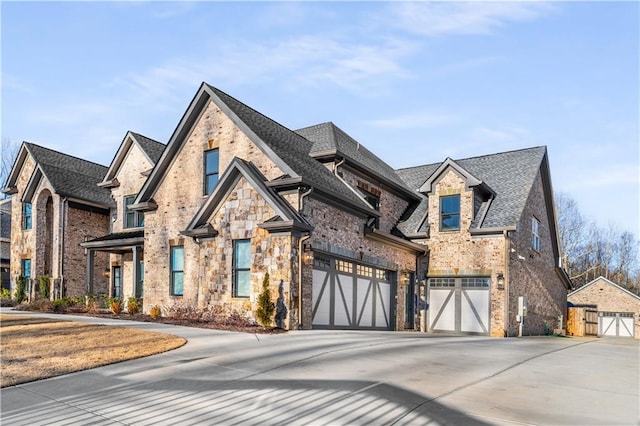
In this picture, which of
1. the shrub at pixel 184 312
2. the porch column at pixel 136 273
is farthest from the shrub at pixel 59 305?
the shrub at pixel 184 312

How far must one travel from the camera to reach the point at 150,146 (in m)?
27.9

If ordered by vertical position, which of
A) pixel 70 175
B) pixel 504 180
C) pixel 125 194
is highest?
pixel 70 175

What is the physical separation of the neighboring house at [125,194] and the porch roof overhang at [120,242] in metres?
0.05

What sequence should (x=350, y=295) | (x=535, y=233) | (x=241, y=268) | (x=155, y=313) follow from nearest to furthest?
(x=241, y=268)
(x=350, y=295)
(x=155, y=313)
(x=535, y=233)

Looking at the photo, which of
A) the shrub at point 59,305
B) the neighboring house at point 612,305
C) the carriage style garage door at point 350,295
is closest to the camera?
the carriage style garage door at point 350,295

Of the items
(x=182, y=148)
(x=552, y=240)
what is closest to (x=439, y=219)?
(x=552, y=240)

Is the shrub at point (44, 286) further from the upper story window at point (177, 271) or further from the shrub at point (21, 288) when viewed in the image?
the upper story window at point (177, 271)


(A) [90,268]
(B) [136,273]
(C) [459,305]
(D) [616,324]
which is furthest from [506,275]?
(D) [616,324]

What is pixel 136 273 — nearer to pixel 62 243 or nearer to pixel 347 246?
pixel 62 243

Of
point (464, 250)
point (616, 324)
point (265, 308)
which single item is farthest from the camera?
point (616, 324)

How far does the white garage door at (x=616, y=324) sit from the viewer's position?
4222cm

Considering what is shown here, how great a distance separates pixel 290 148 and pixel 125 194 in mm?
11459

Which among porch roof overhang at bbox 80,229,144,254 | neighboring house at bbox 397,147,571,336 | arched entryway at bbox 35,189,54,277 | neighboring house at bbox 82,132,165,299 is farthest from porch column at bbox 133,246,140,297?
neighboring house at bbox 397,147,571,336

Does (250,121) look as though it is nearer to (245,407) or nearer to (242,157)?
(242,157)
